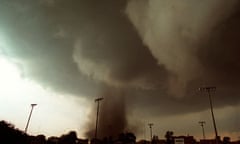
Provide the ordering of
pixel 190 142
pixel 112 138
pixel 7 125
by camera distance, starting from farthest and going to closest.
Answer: pixel 112 138
pixel 190 142
pixel 7 125

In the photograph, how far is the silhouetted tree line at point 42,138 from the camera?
2908 cm

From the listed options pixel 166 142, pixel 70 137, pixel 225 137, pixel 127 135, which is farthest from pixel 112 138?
pixel 225 137

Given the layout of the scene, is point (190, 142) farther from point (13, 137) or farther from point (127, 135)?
point (13, 137)

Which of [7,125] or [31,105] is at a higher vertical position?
[31,105]

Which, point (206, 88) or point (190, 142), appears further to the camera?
point (190, 142)

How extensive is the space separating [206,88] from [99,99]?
2885 centimetres

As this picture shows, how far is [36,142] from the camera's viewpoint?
9612 centimetres

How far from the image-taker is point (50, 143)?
9150 cm

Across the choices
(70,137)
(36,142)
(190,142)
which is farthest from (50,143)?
(190,142)

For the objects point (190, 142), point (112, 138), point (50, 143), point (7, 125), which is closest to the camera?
point (7, 125)

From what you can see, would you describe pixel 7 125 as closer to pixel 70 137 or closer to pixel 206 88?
pixel 206 88

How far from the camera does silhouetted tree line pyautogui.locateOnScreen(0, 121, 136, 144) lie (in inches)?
1145

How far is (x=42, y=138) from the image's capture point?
10438 centimetres

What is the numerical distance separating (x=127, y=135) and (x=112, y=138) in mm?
9349
